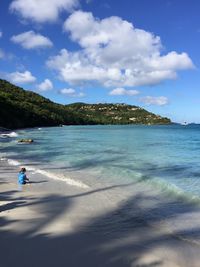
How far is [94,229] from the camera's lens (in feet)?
37.9

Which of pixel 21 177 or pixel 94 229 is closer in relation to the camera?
pixel 94 229

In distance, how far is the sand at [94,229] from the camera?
9039 mm

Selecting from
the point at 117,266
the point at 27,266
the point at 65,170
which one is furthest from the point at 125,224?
the point at 65,170

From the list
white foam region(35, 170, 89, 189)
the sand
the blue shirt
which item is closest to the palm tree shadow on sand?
the sand

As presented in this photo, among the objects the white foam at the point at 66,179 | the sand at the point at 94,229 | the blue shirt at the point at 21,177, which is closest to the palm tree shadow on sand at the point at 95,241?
the sand at the point at 94,229

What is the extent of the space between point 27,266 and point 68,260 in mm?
973

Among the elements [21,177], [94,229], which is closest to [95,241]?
[94,229]

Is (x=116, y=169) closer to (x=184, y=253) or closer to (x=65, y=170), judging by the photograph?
(x=65, y=170)

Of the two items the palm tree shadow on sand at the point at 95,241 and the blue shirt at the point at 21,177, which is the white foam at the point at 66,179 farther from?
the palm tree shadow on sand at the point at 95,241

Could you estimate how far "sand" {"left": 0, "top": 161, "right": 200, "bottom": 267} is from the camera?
9039 mm

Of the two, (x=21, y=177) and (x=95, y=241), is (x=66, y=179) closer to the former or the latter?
(x=21, y=177)

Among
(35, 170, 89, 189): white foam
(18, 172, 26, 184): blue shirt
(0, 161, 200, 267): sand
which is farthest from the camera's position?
(35, 170, 89, 189): white foam

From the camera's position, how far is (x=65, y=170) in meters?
26.3

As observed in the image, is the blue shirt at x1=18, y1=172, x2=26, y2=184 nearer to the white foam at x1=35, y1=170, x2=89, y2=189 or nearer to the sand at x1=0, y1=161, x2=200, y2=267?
the sand at x1=0, y1=161, x2=200, y2=267
